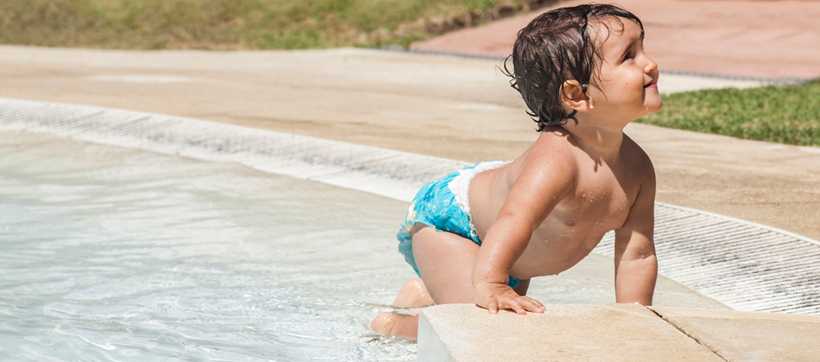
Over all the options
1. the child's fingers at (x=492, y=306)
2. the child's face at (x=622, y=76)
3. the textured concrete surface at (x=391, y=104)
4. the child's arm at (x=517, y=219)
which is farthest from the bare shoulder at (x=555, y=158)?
the textured concrete surface at (x=391, y=104)

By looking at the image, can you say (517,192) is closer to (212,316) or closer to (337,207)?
(212,316)

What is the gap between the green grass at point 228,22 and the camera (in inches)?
678

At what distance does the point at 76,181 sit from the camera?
6.52 m

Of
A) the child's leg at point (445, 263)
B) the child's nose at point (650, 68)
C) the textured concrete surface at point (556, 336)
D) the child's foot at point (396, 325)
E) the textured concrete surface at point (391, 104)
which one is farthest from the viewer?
the textured concrete surface at point (391, 104)

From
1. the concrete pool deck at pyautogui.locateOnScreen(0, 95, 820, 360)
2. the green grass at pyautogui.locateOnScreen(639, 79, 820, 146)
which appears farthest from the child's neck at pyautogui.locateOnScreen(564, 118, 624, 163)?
the green grass at pyautogui.locateOnScreen(639, 79, 820, 146)

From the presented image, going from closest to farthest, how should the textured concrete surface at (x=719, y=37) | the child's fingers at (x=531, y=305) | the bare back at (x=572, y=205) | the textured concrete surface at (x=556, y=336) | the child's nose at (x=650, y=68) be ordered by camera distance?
1. the textured concrete surface at (x=556, y=336)
2. the child's fingers at (x=531, y=305)
3. the child's nose at (x=650, y=68)
4. the bare back at (x=572, y=205)
5. the textured concrete surface at (x=719, y=37)

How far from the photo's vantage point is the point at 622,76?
3.15 metres

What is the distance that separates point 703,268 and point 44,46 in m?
13.4

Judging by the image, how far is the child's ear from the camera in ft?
10.5

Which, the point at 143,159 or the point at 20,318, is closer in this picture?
the point at 20,318

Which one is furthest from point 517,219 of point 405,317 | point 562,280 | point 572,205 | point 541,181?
point 562,280

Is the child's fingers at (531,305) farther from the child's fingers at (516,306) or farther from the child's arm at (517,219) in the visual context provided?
the child's arm at (517,219)

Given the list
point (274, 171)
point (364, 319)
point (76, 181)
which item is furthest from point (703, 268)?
point (76, 181)

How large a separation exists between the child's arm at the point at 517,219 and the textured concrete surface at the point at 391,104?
6.59ft
